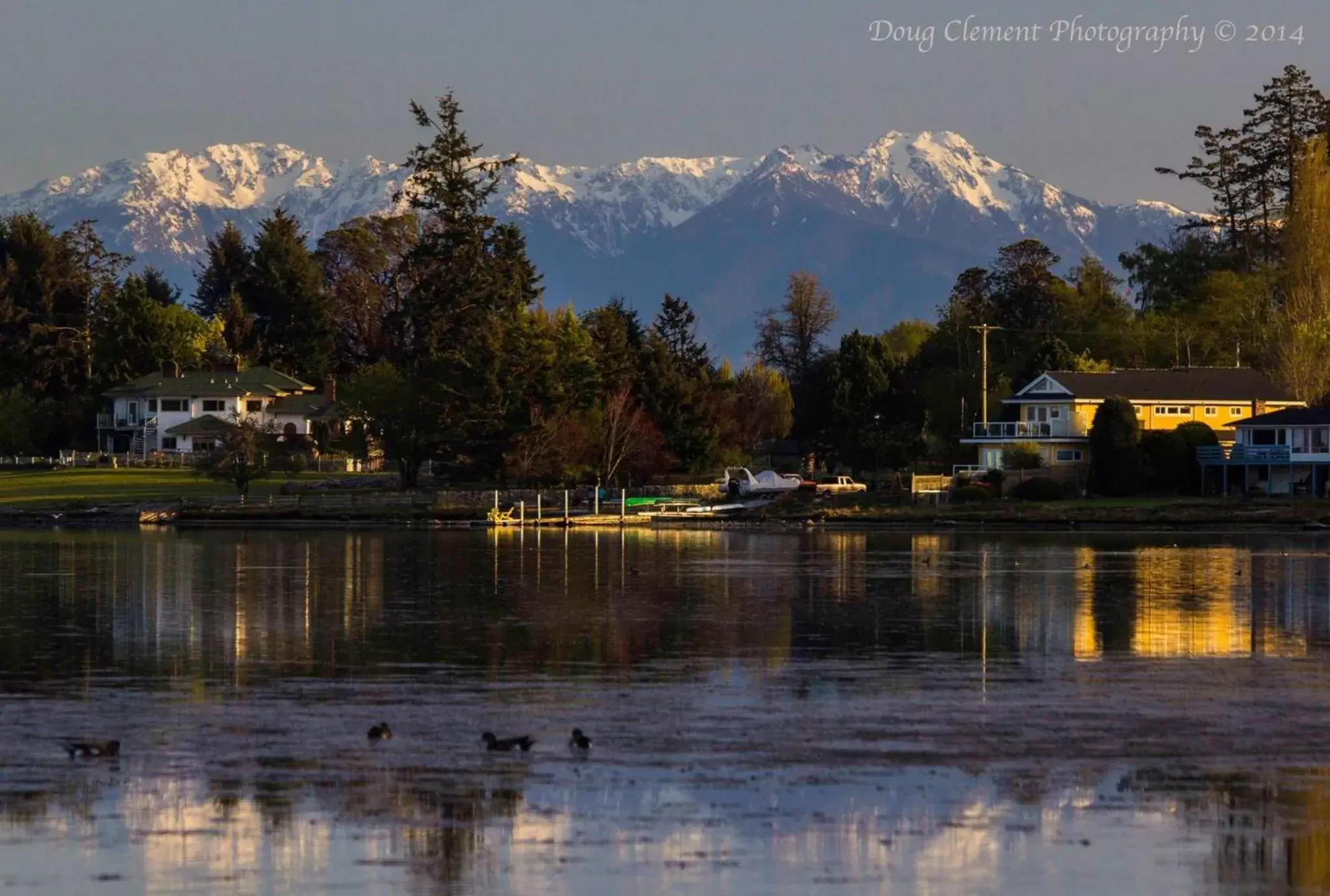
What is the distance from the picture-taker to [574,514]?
104938 millimetres

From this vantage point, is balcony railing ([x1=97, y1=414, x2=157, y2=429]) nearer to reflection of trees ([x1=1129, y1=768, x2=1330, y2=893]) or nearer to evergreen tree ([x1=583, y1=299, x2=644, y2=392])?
evergreen tree ([x1=583, y1=299, x2=644, y2=392])

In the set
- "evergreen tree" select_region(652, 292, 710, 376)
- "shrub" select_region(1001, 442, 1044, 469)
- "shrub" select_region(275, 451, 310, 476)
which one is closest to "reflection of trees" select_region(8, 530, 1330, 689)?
"shrub" select_region(1001, 442, 1044, 469)

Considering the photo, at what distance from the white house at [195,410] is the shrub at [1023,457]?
54.6 metres

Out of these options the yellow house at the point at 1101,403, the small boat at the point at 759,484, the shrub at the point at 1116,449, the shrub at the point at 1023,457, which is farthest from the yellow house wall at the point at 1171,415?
the small boat at the point at 759,484

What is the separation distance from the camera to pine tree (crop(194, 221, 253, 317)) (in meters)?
167

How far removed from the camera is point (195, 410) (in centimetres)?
14638

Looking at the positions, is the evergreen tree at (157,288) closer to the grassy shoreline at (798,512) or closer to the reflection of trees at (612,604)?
the grassy shoreline at (798,512)

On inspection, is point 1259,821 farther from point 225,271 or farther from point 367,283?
point 225,271

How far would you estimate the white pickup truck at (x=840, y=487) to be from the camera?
362ft

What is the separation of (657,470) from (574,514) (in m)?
12.5

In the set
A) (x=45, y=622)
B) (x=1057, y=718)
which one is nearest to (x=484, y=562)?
(x=45, y=622)

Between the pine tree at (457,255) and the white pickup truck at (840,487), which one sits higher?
the pine tree at (457,255)

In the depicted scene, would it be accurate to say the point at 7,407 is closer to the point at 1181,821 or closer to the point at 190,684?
the point at 190,684

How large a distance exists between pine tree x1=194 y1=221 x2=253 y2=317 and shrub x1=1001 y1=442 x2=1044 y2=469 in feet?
260
